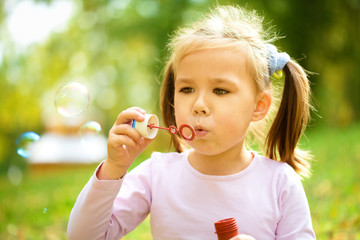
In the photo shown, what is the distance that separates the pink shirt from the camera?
1910 millimetres

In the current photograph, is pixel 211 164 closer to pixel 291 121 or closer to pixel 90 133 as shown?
pixel 291 121

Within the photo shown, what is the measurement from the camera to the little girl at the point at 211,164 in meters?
1.89

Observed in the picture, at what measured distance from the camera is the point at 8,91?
11.3 m

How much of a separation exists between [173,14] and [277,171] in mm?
13903

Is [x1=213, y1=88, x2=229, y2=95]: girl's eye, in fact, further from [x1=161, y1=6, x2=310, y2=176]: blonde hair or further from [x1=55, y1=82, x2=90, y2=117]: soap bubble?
[x1=55, y1=82, x2=90, y2=117]: soap bubble

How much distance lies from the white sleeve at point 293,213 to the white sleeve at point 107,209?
0.64m

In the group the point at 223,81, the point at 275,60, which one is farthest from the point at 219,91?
the point at 275,60

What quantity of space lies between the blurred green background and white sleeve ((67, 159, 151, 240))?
5.05 feet

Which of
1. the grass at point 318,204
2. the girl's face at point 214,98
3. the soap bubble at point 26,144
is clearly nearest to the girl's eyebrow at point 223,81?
the girl's face at point 214,98

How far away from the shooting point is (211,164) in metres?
2.12

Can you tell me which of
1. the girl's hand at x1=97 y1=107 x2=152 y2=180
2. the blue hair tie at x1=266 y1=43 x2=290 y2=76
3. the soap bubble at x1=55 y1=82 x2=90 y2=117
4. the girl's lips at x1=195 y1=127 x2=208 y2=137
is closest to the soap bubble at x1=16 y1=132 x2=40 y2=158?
the soap bubble at x1=55 y1=82 x2=90 y2=117

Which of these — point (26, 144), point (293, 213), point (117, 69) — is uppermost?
point (293, 213)

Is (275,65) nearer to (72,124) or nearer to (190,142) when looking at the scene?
(190,142)

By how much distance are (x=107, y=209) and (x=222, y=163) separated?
1.93ft
